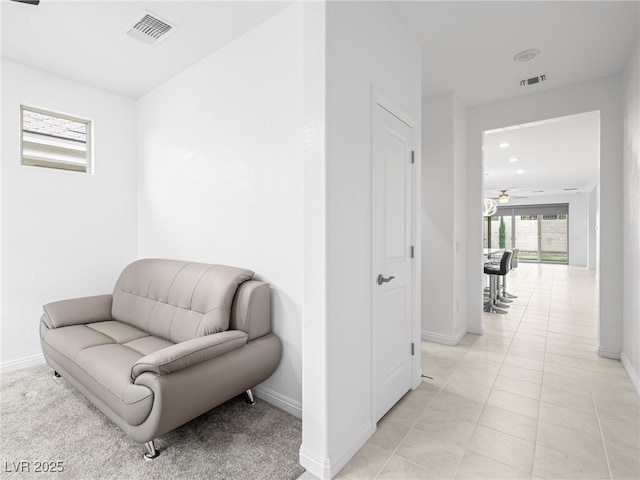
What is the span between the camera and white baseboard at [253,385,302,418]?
221 centimetres

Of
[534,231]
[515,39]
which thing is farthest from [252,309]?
[534,231]

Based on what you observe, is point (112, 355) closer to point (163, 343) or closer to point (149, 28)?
point (163, 343)

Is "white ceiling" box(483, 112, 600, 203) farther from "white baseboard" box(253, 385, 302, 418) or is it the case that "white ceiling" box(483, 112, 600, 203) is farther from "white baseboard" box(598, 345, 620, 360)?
"white baseboard" box(253, 385, 302, 418)

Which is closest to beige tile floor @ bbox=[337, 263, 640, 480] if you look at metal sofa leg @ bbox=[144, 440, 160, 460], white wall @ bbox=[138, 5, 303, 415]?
white wall @ bbox=[138, 5, 303, 415]

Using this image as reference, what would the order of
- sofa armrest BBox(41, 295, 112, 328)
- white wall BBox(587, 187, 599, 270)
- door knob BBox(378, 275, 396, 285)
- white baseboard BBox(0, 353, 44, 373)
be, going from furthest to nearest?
white wall BBox(587, 187, 599, 270) → white baseboard BBox(0, 353, 44, 373) → sofa armrest BBox(41, 295, 112, 328) → door knob BBox(378, 275, 396, 285)

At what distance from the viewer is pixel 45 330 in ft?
8.75

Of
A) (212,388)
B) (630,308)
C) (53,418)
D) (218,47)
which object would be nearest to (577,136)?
(630,308)

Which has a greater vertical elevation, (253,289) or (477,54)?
(477,54)

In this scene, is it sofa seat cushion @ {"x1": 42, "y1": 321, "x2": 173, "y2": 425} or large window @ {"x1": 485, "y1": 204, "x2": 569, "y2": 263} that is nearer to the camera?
sofa seat cushion @ {"x1": 42, "y1": 321, "x2": 173, "y2": 425}

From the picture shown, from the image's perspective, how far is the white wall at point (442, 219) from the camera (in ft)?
11.5

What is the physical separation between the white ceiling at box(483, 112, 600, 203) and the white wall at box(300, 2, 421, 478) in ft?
8.97

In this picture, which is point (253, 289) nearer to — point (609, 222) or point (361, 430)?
point (361, 430)

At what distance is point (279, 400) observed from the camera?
2.31 m

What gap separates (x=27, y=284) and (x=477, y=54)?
459cm
